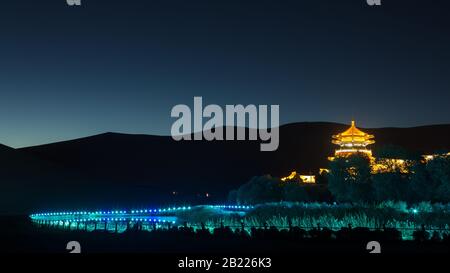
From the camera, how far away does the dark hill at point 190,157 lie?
4668 inches

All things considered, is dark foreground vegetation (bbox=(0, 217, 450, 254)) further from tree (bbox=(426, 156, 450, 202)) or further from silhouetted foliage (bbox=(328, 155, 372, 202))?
silhouetted foliage (bbox=(328, 155, 372, 202))

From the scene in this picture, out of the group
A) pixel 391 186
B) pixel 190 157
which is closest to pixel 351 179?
pixel 391 186

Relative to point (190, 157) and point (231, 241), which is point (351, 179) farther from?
point (190, 157)

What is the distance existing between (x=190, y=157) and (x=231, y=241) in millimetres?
130410

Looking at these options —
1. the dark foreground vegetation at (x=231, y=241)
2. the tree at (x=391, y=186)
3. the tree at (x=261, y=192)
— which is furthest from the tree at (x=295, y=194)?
the dark foreground vegetation at (x=231, y=241)

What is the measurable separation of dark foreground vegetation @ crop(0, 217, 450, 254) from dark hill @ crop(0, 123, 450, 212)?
68.1 metres

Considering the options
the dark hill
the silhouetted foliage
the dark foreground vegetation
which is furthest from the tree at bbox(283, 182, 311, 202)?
the dark hill

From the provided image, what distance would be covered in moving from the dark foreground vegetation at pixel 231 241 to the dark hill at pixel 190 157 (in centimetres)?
6811

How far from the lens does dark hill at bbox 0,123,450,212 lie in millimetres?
118562

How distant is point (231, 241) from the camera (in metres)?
28.9

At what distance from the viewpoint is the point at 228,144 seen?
170875 millimetres

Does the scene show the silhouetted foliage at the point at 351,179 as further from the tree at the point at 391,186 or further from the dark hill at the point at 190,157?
the dark hill at the point at 190,157
